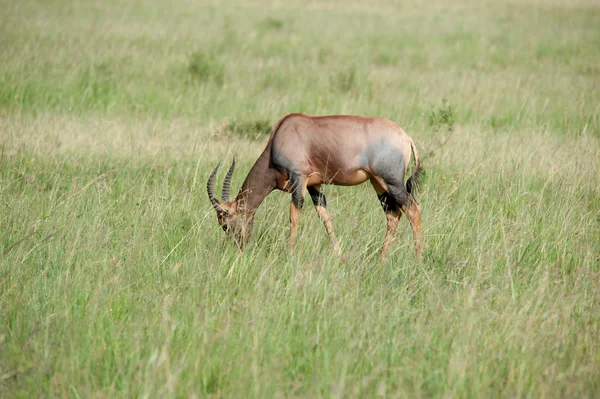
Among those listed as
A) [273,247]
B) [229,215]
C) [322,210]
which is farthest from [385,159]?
[229,215]

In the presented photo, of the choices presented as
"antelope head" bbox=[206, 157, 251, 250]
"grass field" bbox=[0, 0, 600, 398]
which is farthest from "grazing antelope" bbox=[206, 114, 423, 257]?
"grass field" bbox=[0, 0, 600, 398]

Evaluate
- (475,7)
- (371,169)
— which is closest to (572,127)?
(371,169)

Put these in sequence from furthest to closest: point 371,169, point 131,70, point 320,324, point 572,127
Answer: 1. point 131,70
2. point 572,127
3. point 371,169
4. point 320,324

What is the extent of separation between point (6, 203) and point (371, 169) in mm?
3225

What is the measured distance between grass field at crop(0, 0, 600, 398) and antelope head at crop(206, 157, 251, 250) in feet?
0.48

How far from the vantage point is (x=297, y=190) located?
6320 millimetres

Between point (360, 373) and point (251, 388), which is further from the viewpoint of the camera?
point (360, 373)

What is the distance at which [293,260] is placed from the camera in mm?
5473

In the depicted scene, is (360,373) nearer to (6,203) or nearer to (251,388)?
(251,388)

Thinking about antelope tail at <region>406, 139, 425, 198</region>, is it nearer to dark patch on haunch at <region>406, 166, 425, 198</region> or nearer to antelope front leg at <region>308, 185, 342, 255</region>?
dark patch on haunch at <region>406, 166, 425, 198</region>

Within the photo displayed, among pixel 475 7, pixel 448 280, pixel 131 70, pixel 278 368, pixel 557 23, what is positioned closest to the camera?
pixel 278 368

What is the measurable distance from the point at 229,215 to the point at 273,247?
58cm

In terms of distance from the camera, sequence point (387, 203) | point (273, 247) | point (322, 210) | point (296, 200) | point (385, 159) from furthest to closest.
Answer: point (387, 203) < point (322, 210) < point (296, 200) < point (385, 159) < point (273, 247)

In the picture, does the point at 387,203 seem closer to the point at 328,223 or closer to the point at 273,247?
the point at 328,223
